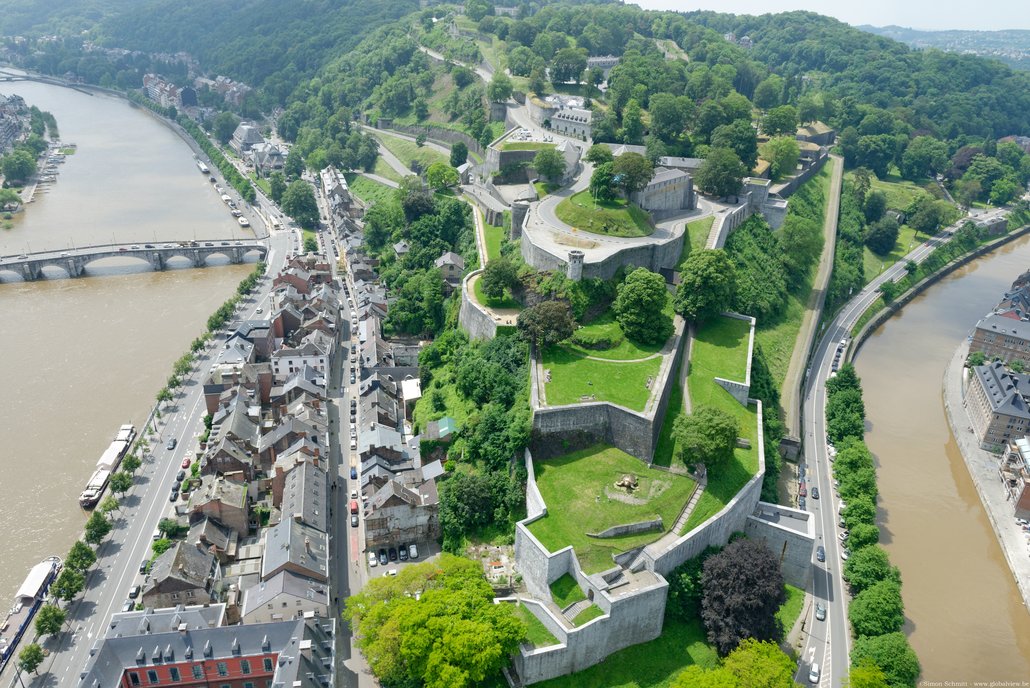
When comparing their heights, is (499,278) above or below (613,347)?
above

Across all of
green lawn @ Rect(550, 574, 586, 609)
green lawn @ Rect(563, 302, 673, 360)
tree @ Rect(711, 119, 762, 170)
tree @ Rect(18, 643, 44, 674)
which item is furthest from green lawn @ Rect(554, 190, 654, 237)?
tree @ Rect(18, 643, 44, 674)

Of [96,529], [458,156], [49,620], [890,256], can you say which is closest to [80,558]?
[96,529]

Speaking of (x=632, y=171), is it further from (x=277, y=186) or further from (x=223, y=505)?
(x=277, y=186)

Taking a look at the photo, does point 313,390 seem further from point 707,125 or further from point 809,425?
point 707,125

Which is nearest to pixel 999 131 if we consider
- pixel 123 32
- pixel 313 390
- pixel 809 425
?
pixel 809 425

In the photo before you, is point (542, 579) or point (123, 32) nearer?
point (542, 579)
